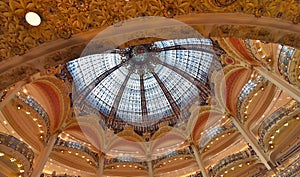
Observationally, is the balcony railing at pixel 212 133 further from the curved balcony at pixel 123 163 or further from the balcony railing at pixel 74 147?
the balcony railing at pixel 74 147

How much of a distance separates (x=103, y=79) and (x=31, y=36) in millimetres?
17283

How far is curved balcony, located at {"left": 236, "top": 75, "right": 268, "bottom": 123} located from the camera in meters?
16.1

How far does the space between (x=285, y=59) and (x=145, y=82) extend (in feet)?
43.5

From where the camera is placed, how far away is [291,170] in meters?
12.5

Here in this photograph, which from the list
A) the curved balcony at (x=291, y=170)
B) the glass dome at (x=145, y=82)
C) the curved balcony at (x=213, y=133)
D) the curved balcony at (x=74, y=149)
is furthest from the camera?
the glass dome at (x=145, y=82)

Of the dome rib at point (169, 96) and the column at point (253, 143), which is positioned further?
the dome rib at point (169, 96)

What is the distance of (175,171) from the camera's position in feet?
64.9

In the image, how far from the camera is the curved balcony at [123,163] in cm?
1909

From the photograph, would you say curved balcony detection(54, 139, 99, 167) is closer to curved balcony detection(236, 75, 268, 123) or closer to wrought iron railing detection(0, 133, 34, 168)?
wrought iron railing detection(0, 133, 34, 168)

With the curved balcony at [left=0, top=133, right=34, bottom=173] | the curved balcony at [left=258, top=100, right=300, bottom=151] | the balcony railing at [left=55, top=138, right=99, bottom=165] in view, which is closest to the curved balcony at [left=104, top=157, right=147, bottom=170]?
the balcony railing at [left=55, top=138, right=99, bottom=165]

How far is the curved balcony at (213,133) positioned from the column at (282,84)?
6.03 metres

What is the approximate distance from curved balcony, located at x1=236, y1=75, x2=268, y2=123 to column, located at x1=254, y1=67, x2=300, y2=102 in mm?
2924

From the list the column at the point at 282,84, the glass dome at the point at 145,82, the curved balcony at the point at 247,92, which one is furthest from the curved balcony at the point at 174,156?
the column at the point at 282,84

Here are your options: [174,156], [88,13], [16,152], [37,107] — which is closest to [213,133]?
[174,156]
